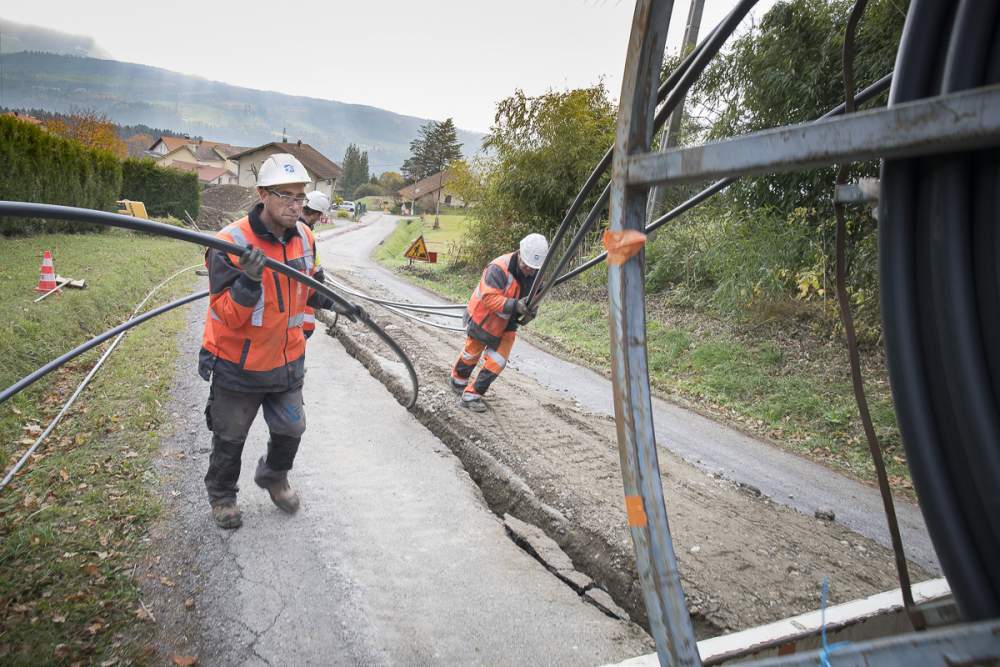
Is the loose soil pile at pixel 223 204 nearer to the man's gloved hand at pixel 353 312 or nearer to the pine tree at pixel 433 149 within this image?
the man's gloved hand at pixel 353 312

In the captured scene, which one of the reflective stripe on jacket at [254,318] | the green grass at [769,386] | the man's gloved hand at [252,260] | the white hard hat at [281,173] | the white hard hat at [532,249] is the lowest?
the green grass at [769,386]

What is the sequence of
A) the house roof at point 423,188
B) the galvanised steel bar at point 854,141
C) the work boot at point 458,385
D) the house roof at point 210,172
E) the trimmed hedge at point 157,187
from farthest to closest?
1. the house roof at point 210,172
2. the house roof at point 423,188
3. the trimmed hedge at point 157,187
4. the work boot at point 458,385
5. the galvanised steel bar at point 854,141

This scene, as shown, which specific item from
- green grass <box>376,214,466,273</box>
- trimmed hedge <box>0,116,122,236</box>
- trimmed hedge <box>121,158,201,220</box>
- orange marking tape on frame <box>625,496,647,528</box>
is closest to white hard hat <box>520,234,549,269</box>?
orange marking tape on frame <box>625,496,647,528</box>

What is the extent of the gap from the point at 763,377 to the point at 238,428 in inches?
281

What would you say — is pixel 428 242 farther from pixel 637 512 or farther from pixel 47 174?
pixel 637 512

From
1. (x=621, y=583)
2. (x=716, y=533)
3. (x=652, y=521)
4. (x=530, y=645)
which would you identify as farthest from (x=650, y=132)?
(x=716, y=533)

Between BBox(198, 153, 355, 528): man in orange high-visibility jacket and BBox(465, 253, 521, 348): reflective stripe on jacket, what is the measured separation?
7.67ft

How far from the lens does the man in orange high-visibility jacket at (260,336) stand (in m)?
3.37

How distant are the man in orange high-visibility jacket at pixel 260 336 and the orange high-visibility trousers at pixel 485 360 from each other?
8.18ft

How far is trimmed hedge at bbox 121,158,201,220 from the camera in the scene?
2506 cm

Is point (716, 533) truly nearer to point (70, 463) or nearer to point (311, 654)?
point (311, 654)

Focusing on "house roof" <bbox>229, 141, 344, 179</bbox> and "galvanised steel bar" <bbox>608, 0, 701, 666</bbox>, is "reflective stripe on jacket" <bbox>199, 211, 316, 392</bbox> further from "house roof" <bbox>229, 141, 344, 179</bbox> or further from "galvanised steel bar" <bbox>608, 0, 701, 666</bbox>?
"house roof" <bbox>229, 141, 344, 179</bbox>

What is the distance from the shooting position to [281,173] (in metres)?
3.42

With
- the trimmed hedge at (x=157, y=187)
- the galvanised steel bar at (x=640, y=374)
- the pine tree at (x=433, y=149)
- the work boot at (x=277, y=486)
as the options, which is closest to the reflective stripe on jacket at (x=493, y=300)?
the work boot at (x=277, y=486)
